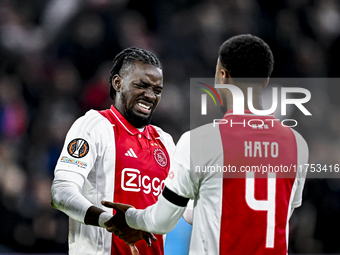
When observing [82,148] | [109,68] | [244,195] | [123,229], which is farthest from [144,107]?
[109,68]

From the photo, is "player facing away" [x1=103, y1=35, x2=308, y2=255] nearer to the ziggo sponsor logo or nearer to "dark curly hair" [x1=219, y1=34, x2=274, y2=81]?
"dark curly hair" [x1=219, y1=34, x2=274, y2=81]

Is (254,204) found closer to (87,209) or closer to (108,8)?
(87,209)

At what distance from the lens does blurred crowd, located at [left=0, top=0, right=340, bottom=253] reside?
4957mm

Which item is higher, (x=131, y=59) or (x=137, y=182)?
(x=131, y=59)

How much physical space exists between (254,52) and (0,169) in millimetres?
4161

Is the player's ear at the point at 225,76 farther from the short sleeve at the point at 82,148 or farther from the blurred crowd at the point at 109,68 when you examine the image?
the blurred crowd at the point at 109,68

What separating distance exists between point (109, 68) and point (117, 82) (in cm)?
290

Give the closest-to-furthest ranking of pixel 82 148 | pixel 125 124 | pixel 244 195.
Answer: pixel 244 195 → pixel 82 148 → pixel 125 124

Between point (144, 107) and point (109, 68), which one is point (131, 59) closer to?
point (144, 107)

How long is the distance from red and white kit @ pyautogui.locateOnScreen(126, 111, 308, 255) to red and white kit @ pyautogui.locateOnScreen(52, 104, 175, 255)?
0.74m

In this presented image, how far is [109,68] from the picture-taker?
5.83 meters

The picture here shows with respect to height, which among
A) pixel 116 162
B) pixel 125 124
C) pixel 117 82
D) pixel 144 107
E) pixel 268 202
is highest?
pixel 117 82

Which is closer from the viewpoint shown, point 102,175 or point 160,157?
point 102,175

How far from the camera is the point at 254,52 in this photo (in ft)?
5.93
